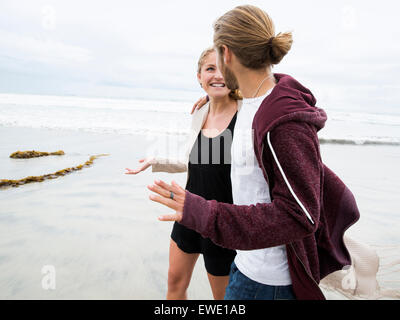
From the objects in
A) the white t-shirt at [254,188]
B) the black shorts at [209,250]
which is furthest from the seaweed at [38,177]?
the white t-shirt at [254,188]

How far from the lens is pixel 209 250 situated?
7.17 feet

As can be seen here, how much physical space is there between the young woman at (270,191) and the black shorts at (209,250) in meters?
0.66

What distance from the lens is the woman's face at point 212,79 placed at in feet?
7.60

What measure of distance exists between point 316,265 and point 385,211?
4864 millimetres

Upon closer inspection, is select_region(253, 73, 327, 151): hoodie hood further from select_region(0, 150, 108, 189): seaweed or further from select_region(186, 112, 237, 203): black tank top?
select_region(0, 150, 108, 189): seaweed

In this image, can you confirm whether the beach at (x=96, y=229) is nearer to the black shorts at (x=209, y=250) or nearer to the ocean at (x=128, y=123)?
the black shorts at (x=209, y=250)

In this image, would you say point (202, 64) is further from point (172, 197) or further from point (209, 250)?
point (172, 197)

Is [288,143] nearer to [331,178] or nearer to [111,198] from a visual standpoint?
[331,178]

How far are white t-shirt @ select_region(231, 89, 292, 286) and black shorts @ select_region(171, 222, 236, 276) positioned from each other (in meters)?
0.83

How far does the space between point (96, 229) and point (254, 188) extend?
134 inches
